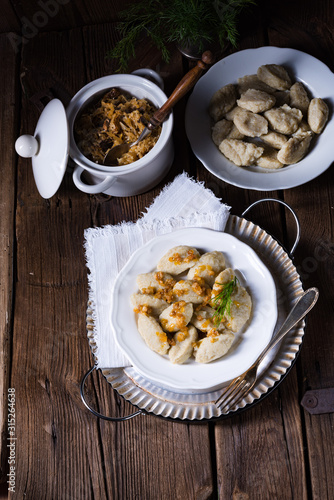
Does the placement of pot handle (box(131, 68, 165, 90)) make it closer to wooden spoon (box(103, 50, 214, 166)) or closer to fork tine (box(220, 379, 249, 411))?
wooden spoon (box(103, 50, 214, 166))

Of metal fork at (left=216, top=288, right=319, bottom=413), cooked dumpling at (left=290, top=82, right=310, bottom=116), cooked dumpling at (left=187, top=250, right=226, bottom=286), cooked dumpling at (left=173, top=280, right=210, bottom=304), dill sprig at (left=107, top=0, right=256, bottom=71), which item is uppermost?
dill sprig at (left=107, top=0, right=256, bottom=71)

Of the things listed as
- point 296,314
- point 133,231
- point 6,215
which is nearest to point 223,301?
point 296,314

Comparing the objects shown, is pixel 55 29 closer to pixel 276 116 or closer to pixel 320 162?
pixel 276 116

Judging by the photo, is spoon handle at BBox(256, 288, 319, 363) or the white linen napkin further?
the white linen napkin

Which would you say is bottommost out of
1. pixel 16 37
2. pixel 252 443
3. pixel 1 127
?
pixel 252 443

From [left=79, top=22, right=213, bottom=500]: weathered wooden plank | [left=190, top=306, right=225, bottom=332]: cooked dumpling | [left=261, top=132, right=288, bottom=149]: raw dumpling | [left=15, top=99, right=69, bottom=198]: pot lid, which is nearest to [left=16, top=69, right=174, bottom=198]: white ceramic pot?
[left=15, top=99, right=69, bottom=198]: pot lid

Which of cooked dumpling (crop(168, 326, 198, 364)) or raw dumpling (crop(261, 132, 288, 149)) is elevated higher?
raw dumpling (crop(261, 132, 288, 149))

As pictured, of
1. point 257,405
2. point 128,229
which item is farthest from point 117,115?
point 257,405
